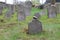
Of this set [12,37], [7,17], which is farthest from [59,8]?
[12,37]

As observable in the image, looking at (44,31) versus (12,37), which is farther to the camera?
(44,31)

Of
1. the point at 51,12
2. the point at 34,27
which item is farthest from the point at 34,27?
the point at 51,12

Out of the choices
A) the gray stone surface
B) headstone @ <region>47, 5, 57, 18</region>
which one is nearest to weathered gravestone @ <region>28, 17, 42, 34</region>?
the gray stone surface

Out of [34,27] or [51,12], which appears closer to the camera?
[34,27]

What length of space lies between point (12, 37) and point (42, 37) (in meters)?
0.99

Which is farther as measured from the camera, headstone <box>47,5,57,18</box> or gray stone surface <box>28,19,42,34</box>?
headstone <box>47,5,57,18</box>

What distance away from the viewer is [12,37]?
7.36 metres

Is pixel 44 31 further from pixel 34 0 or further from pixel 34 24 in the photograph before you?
pixel 34 0

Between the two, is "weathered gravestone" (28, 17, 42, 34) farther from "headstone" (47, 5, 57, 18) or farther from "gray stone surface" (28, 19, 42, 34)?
"headstone" (47, 5, 57, 18)

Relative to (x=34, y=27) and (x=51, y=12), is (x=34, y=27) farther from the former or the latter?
(x=51, y=12)

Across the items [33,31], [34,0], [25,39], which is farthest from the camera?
[34,0]

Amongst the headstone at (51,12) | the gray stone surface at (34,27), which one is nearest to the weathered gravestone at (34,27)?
the gray stone surface at (34,27)

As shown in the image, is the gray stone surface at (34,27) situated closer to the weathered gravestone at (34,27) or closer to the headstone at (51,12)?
the weathered gravestone at (34,27)

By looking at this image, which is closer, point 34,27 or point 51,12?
point 34,27
